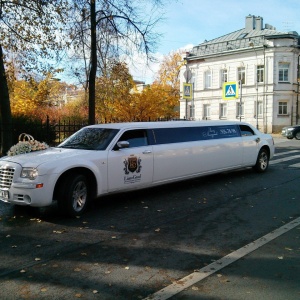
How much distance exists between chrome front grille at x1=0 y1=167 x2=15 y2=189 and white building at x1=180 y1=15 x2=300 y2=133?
3253 cm

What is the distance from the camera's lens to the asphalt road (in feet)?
13.0

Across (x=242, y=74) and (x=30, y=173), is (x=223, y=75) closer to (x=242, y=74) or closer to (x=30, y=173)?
(x=242, y=74)

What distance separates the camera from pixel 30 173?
21.1 ft

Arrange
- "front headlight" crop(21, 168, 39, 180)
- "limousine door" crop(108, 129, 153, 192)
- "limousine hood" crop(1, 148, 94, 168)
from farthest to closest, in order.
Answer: "limousine door" crop(108, 129, 153, 192) → "limousine hood" crop(1, 148, 94, 168) → "front headlight" crop(21, 168, 39, 180)

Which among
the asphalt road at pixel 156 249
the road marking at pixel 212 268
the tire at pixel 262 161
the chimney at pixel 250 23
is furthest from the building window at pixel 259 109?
the road marking at pixel 212 268

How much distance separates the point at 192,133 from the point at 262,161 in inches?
139

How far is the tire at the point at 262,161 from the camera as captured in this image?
11.8 m

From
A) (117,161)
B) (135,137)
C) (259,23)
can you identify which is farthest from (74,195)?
(259,23)

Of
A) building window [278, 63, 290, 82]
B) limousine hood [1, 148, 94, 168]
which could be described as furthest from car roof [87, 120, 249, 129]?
building window [278, 63, 290, 82]

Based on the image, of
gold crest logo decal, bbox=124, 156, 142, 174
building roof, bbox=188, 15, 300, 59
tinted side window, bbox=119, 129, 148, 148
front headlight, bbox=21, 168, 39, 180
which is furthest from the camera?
building roof, bbox=188, 15, 300, 59

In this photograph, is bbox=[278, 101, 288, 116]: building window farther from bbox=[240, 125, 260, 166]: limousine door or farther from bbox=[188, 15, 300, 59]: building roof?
bbox=[240, 125, 260, 166]: limousine door

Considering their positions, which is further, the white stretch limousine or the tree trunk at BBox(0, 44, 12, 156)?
the tree trunk at BBox(0, 44, 12, 156)

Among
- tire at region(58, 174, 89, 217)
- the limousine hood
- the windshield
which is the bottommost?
tire at region(58, 174, 89, 217)

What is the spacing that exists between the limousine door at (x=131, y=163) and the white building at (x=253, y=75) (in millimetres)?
30719
